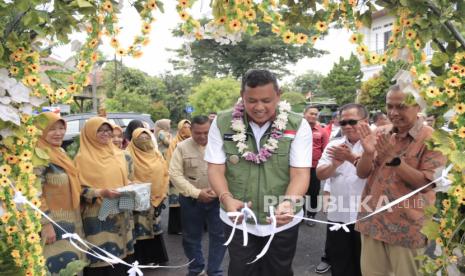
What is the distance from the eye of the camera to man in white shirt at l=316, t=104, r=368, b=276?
3.46 metres

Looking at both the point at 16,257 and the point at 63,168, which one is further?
the point at 63,168

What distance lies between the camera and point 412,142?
2.77 meters

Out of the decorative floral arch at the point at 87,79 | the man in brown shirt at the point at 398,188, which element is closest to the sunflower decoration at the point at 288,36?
the decorative floral arch at the point at 87,79

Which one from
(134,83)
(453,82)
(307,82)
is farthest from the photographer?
(307,82)

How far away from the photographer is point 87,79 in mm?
2354

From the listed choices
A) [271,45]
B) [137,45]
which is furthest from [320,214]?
[271,45]

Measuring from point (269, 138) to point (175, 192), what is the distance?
3.73 metres

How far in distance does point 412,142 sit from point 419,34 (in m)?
0.96

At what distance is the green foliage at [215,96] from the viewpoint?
26047 mm

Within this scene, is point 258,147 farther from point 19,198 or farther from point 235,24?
point 19,198

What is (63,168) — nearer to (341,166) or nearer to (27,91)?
Result: (27,91)

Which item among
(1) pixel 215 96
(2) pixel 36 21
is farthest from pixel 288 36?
(1) pixel 215 96

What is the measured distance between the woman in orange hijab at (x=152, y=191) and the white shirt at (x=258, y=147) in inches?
89.5

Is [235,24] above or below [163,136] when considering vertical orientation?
above
